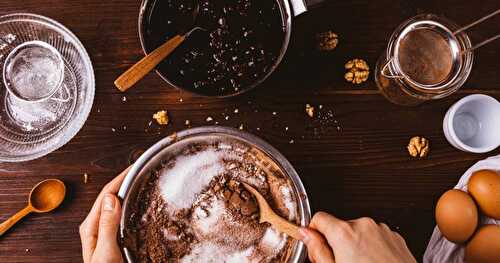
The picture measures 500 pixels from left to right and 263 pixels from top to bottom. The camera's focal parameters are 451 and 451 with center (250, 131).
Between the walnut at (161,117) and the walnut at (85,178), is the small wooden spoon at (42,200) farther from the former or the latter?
the walnut at (161,117)

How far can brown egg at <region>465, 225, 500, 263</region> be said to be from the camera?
981 millimetres

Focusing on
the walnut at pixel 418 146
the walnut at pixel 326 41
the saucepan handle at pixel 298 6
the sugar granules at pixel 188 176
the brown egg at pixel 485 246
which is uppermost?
the saucepan handle at pixel 298 6

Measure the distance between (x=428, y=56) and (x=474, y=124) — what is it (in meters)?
0.23

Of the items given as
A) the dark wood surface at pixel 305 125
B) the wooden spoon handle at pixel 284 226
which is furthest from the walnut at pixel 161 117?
the wooden spoon handle at pixel 284 226

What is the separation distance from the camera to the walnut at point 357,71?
1103 mm

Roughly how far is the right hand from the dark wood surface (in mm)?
171

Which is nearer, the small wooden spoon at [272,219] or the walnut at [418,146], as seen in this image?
the small wooden spoon at [272,219]

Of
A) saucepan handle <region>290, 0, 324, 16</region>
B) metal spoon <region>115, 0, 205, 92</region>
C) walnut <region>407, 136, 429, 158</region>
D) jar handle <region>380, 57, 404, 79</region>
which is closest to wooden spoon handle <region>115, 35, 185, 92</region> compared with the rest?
metal spoon <region>115, 0, 205, 92</region>

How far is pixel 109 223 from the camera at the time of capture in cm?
94

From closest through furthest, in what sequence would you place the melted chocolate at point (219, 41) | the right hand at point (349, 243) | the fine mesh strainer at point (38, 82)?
the right hand at point (349, 243)
the melted chocolate at point (219, 41)
the fine mesh strainer at point (38, 82)

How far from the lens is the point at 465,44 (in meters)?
1.03

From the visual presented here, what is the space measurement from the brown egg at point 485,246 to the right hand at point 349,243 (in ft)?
0.56

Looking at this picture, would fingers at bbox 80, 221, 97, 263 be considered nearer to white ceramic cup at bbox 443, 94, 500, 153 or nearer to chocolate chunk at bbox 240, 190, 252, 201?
chocolate chunk at bbox 240, 190, 252, 201

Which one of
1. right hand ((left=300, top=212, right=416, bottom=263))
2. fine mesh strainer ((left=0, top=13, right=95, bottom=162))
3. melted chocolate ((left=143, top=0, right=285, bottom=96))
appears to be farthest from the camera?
fine mesh strainer ((left=0, top=13, right=95, bottom=162))
